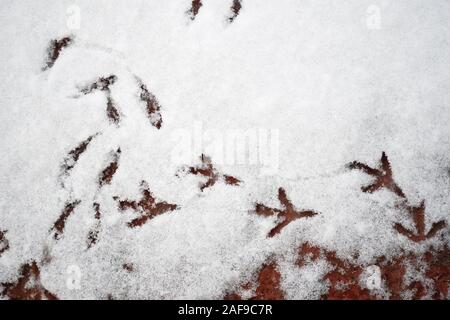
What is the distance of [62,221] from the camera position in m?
0.69

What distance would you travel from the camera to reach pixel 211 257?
2.22 feet

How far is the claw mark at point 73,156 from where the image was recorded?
2.32 ft

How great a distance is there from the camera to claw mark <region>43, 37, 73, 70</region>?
743 millimetres

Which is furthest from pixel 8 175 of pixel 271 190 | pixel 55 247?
pixel 271 190

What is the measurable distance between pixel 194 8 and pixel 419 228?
65 centimetres

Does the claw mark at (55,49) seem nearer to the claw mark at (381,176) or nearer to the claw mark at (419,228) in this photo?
the claw mark at (381,176)

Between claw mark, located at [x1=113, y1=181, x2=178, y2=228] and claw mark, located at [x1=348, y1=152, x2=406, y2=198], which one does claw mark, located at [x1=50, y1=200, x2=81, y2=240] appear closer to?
claw mark, located at [x1=113, y1=181, x2=178, y2=228]

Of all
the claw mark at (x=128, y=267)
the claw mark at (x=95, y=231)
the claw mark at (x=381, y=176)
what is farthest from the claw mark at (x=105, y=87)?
the claw mark at (x=381, y=176)

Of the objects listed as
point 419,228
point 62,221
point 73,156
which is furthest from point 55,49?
point 419,228

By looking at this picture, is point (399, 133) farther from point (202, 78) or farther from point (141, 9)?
point (141, 9)

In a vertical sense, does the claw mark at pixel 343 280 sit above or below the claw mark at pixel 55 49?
below

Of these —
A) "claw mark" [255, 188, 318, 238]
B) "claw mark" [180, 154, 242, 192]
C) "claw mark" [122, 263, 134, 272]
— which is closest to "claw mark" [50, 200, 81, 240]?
"claw mark" [122, 263, 134, 272]

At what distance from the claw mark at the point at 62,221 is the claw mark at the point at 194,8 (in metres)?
0.46
